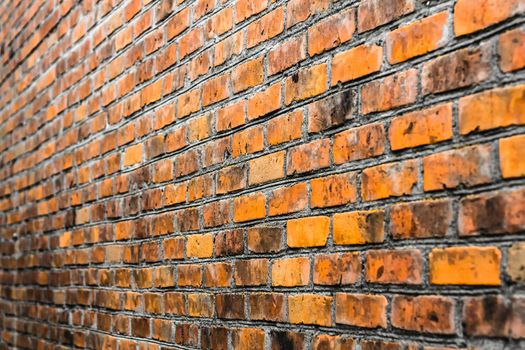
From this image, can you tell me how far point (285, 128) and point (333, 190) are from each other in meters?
0.24

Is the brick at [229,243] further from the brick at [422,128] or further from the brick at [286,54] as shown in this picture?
the brick at [422,128]

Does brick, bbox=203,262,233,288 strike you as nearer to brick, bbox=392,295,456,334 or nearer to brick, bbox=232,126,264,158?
brick, bbox=232,126,264,158

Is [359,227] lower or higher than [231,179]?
lower

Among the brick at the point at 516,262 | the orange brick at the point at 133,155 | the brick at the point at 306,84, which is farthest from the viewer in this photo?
the orange brick at the point at 133,155

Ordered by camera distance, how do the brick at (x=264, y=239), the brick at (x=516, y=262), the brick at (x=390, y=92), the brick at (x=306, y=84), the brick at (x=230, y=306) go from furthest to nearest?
the brick at (x=230, y=306), the brick at (x=264, y=239), the brick at (x=306, y=84), the brick at (x=390, y=92), the brick at (x=516, y=262)

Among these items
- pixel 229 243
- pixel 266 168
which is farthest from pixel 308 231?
pixel 229 243

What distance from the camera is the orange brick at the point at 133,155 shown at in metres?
2.20

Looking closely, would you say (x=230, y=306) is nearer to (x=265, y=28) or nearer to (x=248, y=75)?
(x=248, y=75)

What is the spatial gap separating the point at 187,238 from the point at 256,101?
0.49m

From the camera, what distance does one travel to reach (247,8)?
1.71 m

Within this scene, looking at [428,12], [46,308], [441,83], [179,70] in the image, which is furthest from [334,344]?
[46,308]

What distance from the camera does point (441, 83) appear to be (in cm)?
118

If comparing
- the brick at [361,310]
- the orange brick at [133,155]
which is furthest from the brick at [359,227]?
the orange brick at [133,155]

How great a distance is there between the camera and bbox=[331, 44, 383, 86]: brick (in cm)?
133
